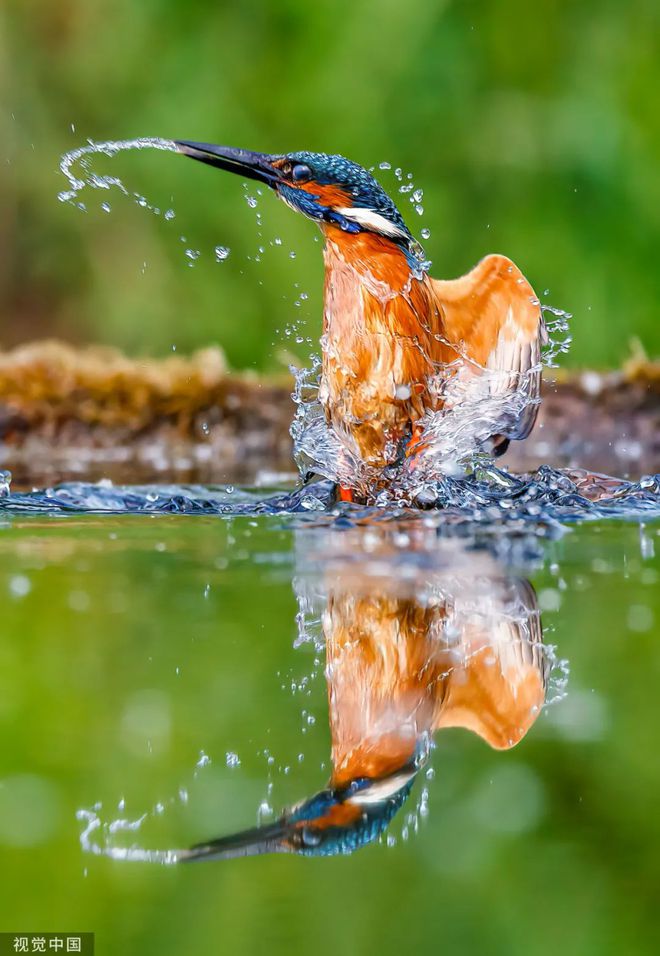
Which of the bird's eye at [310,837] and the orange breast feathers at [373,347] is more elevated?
the orange breast feathers at [373,347]

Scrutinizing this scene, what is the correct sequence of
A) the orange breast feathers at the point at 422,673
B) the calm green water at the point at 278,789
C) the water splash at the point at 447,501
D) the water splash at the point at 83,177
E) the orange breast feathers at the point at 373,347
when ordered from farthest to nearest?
the water splash at the point at 83,177, the orange breast feathers at the point at 373,347, the water splash at the point at 447,501, the orange breast feathers at the point at 422,673, the calm green water at the point at 278,789

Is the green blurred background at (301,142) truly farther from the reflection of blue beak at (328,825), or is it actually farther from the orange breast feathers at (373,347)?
the reflection of blue beak at (328,825)

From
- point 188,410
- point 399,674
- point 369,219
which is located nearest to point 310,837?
point 399,674

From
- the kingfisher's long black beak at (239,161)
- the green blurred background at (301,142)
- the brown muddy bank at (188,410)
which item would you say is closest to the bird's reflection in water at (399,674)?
the kingfisher's long black beak at (239,161)

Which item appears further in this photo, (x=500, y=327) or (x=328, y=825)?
(x=500, y=327)

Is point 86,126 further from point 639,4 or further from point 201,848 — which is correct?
point 201,848

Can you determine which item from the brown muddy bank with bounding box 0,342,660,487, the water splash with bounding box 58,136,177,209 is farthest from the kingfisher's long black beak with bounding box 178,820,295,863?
the water splash with bounding box 58,136,177,209

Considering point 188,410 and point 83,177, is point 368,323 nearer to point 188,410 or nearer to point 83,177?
point 188,410

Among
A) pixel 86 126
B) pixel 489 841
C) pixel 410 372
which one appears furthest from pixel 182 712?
pixel 86 126
